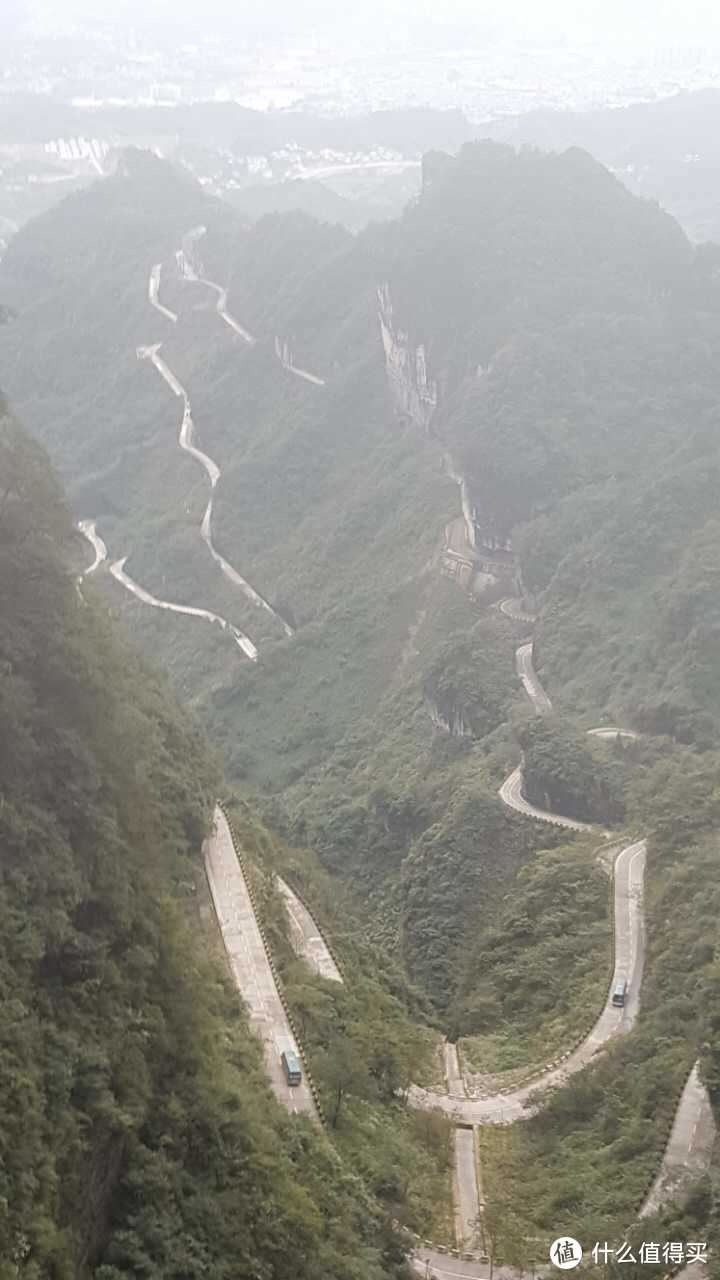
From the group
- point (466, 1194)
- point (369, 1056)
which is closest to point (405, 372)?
point (369, 1056)

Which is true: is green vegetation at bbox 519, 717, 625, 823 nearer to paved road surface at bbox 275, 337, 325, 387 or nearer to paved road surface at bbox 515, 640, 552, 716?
paved road surface at bbox 515, 640, 552, 716

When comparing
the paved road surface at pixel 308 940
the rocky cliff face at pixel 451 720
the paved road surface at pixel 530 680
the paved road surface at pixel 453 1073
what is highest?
the paved road surface at pixel 530 680

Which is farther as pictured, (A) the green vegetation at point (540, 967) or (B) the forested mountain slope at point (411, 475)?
(B) the forested mountain slope at point (411, 475)

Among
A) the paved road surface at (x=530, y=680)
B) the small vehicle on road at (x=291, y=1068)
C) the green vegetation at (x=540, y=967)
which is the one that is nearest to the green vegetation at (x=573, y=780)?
the green vegetation at (x=540, y=967)

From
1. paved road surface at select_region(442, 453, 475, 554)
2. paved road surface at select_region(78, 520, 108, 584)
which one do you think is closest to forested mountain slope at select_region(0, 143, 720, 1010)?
paved road surface at select_region(442, 453, 475, 554)

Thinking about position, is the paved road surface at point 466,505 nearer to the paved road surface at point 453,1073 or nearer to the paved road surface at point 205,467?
the paved road surface at point 205,467

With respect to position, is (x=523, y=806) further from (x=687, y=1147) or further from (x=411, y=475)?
(x=411, y=475)
